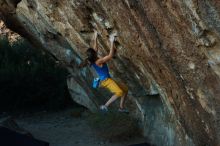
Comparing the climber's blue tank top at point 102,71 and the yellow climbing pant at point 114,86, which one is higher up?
the climber's blue tank top at point 102,71

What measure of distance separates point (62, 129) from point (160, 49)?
36.7 ft

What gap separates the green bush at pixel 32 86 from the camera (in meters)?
22.9

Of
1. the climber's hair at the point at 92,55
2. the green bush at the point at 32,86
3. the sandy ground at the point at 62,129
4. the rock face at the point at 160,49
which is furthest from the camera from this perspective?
the green bush at the point at 32,86

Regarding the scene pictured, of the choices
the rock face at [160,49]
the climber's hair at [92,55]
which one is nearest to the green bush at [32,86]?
the rock face at [160,49]

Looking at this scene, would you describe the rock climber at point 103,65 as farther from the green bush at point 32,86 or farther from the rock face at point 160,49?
the green bush at point 32,86

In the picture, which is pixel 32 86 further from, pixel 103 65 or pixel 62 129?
pixel 103 65

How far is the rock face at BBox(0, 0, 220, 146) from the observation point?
706 cm

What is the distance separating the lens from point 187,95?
27.3ft

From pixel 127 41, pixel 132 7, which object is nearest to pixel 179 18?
pixel 132 7

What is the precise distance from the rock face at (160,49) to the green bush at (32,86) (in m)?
9.45

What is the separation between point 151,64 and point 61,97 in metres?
13.8

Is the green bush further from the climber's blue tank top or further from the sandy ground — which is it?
the climber's blue tank top

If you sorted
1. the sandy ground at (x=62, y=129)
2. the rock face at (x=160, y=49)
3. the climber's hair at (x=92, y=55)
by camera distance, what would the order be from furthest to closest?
the sandy ground at (x=62, y=129), the climber's hair at (x=92, y=55), the rock face at (x=160, y=49)

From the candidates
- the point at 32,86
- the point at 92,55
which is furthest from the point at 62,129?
the point at 92,55
